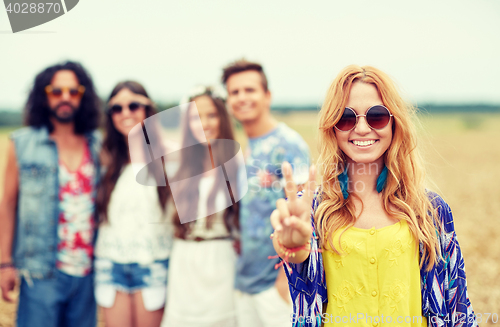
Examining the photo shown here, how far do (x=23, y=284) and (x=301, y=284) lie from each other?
116 inches

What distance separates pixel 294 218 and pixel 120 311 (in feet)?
8.04

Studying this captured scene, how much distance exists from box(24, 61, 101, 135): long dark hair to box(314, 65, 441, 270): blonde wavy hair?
269 centimetres

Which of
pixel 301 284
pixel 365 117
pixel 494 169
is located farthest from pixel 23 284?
pixel 494 169

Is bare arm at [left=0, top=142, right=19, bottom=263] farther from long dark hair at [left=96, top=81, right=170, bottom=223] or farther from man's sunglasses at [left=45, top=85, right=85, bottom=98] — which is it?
long dark hair at [left=96, top=81, right=170, bottom=223]

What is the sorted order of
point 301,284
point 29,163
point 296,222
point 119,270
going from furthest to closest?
point 29,163 → point 119,270 → point 301,284 → point 296,222

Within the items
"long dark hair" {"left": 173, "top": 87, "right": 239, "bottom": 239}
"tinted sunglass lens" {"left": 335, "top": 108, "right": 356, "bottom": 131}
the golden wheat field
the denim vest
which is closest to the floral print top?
the denim vest

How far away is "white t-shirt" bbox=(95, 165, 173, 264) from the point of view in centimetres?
321

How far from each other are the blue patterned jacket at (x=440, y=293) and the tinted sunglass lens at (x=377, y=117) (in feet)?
1.83

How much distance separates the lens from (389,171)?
1.92 meters

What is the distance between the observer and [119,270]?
321 cm

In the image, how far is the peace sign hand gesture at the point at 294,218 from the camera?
1495mm

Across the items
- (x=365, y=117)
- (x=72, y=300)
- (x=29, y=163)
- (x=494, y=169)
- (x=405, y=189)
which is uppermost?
(x=29, y=163)

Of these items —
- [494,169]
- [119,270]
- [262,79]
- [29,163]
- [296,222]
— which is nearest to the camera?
[296,222]

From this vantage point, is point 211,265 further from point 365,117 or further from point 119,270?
point 365,117
